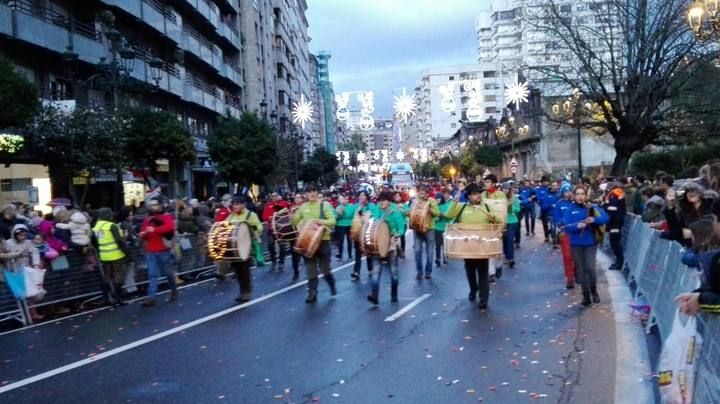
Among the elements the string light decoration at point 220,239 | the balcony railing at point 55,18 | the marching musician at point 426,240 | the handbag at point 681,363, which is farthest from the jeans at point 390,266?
the balcony railing at point 55,18

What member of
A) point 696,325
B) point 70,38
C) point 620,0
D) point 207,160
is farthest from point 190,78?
point 696,325

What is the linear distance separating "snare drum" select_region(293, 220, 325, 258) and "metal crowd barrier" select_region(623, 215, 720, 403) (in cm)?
487

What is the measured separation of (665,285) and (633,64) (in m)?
26.3

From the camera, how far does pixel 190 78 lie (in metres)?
43.0

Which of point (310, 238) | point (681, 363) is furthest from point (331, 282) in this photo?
point (681, 363)

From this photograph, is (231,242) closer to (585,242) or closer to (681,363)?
(585,242)

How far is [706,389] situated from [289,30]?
87.3 meters

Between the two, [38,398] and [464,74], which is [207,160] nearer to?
[38,398]

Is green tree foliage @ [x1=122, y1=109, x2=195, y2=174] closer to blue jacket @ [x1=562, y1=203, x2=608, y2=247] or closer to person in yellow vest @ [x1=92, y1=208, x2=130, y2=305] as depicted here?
person in yellow vest @ [x1=92, y1=208, x2=130, y2=305]

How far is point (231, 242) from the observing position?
12.6 m

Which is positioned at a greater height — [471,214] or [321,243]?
[471,214]

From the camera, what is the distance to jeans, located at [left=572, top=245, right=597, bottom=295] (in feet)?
36.0

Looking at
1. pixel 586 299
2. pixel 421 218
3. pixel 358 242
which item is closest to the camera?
pixel 586 299

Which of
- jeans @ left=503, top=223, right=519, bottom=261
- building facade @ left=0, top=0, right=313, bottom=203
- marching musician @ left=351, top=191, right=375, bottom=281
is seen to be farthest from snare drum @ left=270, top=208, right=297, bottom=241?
building facade @ left=0, top=0, right=313, bottom=203
